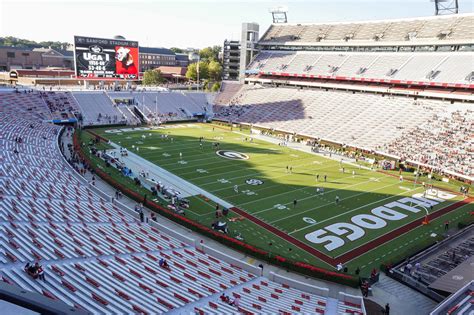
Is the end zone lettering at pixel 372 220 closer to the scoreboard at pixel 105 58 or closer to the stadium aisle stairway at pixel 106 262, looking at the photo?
the stadium aisle stairway at pixel 106 262

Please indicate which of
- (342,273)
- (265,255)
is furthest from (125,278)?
(342,273)

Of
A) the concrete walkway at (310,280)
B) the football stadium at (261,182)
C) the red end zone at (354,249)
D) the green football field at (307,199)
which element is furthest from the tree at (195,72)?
the concrete walkway at (310,280)

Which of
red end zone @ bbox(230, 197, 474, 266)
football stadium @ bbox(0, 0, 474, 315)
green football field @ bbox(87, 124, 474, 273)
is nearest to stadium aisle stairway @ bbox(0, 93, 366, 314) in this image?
football stadium @ bbox(0, 0, 474, 315)

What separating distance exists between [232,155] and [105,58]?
1235 inches

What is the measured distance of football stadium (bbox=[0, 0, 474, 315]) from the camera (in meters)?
16.6

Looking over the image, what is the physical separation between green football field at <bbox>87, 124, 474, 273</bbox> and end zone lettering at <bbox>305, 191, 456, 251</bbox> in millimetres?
68

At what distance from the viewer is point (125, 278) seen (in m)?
15.9

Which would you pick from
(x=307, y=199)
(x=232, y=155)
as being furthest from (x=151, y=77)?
(x=307, y=199)

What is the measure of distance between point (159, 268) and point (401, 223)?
19.6 meters

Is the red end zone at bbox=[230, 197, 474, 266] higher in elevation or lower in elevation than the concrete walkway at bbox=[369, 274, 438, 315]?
higher

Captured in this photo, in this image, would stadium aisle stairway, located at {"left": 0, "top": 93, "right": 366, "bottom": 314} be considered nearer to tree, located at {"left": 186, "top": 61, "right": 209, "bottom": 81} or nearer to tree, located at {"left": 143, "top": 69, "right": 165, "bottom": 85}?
tree, located at {"left": 143, "top": 69, "right": 165, "bottom": 85}

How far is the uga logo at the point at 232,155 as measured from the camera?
145 feet

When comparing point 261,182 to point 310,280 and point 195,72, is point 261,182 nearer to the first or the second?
point 310,280

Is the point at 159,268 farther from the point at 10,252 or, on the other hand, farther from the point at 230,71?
the point at 230,71
